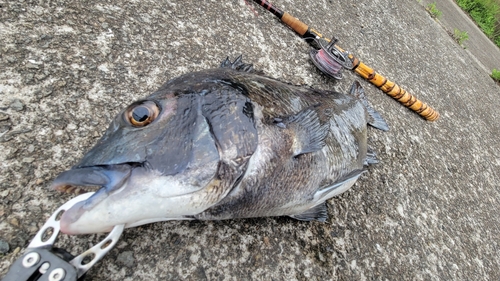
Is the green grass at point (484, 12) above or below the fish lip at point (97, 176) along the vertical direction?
above

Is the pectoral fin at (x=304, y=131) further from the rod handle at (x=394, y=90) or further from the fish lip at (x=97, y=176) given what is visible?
the rod handle at (x=394, y=90)

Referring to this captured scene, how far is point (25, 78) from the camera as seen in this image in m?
1.66

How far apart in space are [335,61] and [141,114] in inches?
84.1

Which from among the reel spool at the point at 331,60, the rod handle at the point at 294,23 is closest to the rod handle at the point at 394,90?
the reel spool at the point at 331,60

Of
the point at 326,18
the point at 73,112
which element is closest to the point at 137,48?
the point at 73,112

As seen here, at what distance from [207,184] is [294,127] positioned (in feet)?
1.76

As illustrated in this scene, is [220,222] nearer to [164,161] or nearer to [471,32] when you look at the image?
[164,161]

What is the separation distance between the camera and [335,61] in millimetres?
2738

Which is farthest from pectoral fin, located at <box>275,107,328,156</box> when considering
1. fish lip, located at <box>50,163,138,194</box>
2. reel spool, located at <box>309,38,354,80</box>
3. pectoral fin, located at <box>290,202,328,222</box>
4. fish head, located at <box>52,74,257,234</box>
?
reel spool, located at <box>309,38,354,80</box>

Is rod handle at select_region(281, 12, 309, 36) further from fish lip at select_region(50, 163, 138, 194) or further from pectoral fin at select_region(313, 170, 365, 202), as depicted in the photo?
fish lip at select_region(50, 163, 138, 194)

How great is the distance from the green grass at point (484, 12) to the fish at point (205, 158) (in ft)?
36.1

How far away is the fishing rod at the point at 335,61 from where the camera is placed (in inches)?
109

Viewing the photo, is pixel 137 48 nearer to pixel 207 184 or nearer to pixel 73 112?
pixel 73 112

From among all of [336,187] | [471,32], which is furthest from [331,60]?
[471,32]
